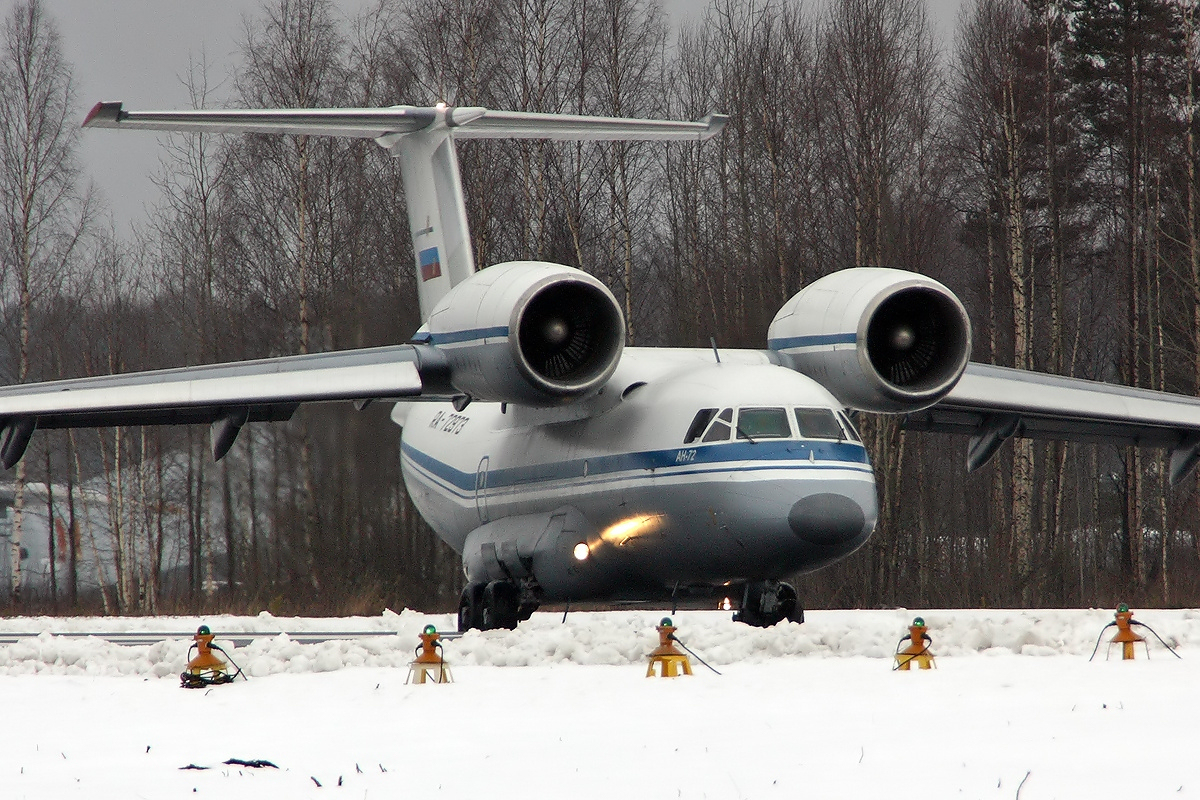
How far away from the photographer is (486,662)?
32.2ft

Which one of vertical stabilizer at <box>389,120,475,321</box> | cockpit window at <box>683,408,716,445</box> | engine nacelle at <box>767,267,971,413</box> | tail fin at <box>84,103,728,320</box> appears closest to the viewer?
cockpit window at <box>683,408,716,445</box>

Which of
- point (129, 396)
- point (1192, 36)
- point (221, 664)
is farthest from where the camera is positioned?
point (1192, 36)

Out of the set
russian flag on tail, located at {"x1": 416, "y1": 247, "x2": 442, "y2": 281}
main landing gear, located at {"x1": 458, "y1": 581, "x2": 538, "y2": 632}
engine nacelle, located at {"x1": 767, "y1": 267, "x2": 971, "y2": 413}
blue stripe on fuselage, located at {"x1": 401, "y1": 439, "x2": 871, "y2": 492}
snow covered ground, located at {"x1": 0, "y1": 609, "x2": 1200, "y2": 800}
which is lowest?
snow covered ground, located at {"x1": 0, "y1": 609, "x2": 1200, "y2": 800}

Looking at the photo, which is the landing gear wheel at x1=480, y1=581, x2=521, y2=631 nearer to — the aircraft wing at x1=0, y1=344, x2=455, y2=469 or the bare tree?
the aircraft wing at x1=0, y1=344, x2=455, y2=469

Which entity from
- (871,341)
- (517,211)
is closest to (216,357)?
(517,211)

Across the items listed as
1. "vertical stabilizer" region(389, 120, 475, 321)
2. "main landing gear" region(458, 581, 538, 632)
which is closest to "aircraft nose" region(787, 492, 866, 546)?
"main landing gear" region(458, 581, 538, 632)

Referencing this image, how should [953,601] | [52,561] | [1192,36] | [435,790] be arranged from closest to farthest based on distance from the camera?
[435,790], [953,601], [1192,36], [52,561]

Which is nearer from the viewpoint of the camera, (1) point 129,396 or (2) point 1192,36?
(1) point 129,396

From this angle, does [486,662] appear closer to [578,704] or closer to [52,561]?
[578,704]

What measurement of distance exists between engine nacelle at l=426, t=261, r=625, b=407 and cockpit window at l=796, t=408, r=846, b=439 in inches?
64.8

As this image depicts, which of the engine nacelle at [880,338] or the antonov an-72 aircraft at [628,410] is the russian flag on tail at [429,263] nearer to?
the antonov an-72 aircraft at [628,410]

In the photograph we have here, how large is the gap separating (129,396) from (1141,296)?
2053cm

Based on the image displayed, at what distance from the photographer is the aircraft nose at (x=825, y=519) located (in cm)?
1023

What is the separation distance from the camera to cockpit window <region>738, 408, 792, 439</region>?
10.8 m
